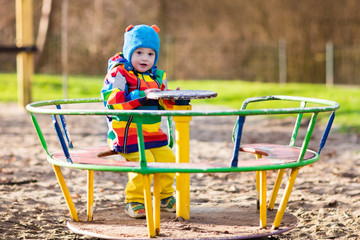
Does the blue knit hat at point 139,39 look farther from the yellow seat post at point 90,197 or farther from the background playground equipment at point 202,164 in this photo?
the yellow seat post at point 90,197

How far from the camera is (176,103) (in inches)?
134

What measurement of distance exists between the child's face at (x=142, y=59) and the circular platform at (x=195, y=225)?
0.85 m

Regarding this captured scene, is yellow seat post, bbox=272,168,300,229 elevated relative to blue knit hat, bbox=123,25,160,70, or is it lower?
lower

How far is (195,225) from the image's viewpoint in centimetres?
355

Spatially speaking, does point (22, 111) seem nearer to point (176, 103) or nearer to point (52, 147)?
point (52, 147)

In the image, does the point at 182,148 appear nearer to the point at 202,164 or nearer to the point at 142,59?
the point at 202,164

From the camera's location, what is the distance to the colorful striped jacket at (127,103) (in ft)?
11.4

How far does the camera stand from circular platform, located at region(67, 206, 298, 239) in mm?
3307

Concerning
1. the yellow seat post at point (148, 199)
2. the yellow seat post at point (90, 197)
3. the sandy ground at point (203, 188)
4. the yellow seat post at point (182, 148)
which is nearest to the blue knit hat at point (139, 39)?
the yellow seat post at point (182, 148)

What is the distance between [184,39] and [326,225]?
17007 millimetres

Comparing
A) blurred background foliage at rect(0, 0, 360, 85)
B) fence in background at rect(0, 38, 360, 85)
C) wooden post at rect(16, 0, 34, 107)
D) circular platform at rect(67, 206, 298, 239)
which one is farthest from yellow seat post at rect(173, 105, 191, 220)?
blurred background foliage at rect(0, 0, 360, 85)

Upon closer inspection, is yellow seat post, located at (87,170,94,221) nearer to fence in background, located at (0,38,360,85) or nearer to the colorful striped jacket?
the colorful striped jacket

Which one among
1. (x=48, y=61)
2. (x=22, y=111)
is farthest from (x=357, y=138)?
(x=48, y=61)

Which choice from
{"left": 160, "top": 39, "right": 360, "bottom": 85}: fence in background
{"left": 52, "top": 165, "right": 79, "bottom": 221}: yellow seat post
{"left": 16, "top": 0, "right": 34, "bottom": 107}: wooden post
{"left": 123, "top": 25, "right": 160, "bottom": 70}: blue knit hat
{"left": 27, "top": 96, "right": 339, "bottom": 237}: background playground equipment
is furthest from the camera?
{"left": 160, "top": 39, "right": 360, "bottom": 85}: fence in background
